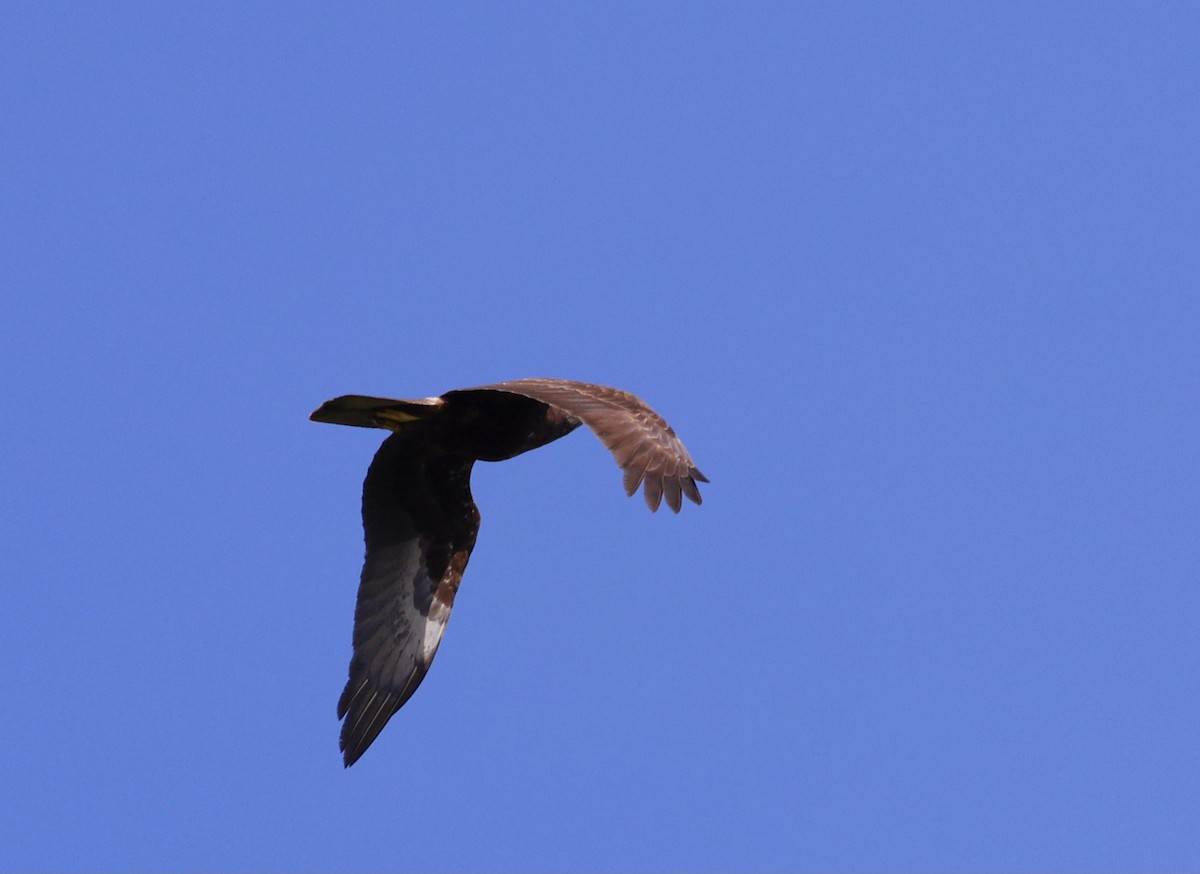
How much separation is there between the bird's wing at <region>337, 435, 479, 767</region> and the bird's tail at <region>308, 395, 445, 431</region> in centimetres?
63

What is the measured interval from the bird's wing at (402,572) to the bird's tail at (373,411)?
2.05 ft

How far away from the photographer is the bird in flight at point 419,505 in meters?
9.02

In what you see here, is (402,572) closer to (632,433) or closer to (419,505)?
(419,505)

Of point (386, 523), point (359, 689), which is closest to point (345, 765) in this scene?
point (359, 689)

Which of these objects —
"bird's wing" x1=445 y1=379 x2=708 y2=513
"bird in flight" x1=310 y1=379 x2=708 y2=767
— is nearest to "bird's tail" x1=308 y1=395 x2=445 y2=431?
"bird in flight" x1=310 y1=379 x2=708 y2=767

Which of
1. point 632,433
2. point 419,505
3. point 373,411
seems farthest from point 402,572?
point 632,433

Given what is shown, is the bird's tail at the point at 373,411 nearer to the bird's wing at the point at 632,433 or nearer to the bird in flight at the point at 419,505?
the bird in flight at the point at 419,505

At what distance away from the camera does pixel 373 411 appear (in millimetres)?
9117

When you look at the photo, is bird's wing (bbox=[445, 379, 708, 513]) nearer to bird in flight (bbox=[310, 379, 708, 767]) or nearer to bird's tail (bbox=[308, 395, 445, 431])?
bird in flight (bbox=[310, 379, 708, 767])

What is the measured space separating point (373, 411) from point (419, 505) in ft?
4.57

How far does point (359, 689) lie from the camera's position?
999 centimetres

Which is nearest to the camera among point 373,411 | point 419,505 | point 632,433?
point 632,433

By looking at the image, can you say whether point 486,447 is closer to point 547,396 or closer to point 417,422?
point 417,422

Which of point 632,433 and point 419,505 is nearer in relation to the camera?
point 632,433
